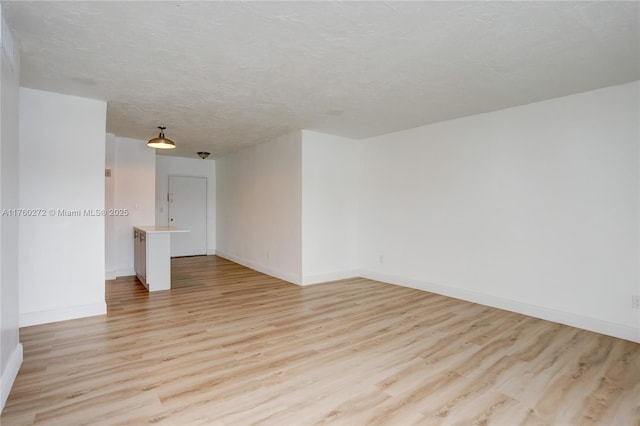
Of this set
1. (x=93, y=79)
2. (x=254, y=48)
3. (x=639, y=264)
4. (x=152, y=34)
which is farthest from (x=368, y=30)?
(x=639, y=264)

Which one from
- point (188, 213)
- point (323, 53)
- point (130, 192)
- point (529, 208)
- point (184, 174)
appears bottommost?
point (188, 213)

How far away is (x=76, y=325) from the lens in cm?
358

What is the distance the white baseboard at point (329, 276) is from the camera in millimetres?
5575

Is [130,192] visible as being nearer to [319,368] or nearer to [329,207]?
[329,207]

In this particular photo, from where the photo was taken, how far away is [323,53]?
2.74 metres

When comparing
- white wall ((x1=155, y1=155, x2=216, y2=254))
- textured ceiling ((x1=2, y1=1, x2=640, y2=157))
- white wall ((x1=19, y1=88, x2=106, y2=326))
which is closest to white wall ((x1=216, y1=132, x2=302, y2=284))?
white wall ((x1=155, y1=155, x2=216, y2=254))

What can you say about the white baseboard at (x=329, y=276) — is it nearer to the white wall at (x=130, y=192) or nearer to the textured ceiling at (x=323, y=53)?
the textured ceiling at (x=323, y=53)

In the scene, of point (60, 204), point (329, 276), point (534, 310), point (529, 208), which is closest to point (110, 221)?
point (60, 204)

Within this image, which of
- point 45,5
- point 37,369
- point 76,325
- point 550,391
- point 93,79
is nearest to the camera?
point 45,5

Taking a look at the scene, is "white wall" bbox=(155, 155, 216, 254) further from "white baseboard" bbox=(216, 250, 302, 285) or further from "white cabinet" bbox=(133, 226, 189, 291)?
"white cabinet" bbox=(133, 226, 189, 291)

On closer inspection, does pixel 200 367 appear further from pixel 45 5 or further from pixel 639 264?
pixel 639 264

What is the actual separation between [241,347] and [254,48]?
8.67 ft

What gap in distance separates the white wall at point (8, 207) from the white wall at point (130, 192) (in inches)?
144

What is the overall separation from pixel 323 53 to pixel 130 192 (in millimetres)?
5002
